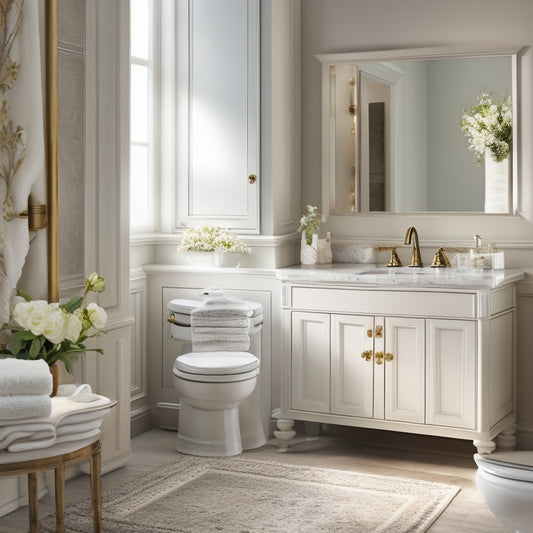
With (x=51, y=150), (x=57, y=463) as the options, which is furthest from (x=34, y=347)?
(x=51, y=150)

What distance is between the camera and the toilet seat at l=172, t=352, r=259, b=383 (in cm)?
402

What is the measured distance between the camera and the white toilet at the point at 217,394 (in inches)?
159

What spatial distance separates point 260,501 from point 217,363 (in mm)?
716

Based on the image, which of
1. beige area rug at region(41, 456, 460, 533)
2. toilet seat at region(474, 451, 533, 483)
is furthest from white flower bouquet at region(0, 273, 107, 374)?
toilet seat at region(474, 451, 533, 483)

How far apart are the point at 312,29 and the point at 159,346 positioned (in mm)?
1822

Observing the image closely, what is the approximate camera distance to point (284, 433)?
4.31 metres

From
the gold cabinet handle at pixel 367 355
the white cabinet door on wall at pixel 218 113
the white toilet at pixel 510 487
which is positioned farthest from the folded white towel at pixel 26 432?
the white cabinet door on wall at pixel 218 113


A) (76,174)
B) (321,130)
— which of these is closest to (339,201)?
(321,130)

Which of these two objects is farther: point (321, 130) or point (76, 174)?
point (321, 130)

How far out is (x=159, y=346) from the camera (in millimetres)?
4750

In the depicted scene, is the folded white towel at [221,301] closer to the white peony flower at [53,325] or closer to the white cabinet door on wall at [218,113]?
the white cabinet door on wall at [218,113]

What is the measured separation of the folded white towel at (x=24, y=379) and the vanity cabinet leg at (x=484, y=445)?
79.2 inches

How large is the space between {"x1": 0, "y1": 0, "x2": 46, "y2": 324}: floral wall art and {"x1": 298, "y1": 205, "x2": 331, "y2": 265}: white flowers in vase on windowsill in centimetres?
174

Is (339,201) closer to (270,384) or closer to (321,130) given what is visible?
(321,130)
